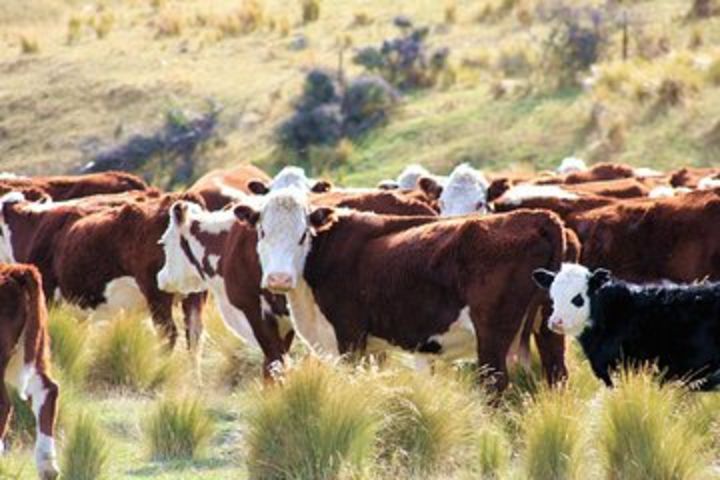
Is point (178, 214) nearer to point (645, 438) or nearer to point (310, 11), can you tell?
point (645, 438)

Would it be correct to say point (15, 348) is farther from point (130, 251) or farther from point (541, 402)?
point (130, 251)

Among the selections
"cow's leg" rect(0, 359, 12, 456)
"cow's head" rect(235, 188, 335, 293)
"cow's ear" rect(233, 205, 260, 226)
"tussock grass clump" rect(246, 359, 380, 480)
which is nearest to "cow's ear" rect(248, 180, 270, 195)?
"cow's ear" rect(233, 205, 260, 226)

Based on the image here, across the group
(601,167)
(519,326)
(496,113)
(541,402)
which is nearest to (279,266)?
(519,326)

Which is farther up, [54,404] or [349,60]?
[54,404]

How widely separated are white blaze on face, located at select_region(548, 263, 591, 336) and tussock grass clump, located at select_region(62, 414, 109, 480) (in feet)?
→ 10.9

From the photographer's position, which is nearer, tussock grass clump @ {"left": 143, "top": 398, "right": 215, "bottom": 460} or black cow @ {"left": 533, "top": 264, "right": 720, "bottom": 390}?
black cow @ {"left": 533, "top": 264, "right": 720, "bottom": 390}

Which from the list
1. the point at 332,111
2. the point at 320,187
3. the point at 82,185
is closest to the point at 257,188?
the point at 320,187

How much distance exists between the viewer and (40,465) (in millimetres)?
11883

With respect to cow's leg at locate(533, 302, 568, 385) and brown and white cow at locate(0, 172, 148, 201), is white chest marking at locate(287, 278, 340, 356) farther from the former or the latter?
brown and white cow at locate(0, 172, 148, 201)

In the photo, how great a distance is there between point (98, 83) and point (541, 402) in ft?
100

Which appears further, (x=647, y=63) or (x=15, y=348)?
(x=647, y=63)

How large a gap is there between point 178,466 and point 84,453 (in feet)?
2.61

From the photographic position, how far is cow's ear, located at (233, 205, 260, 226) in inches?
619

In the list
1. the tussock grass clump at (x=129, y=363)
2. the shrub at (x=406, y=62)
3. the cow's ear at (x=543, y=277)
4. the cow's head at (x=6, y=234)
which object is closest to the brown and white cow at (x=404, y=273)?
the cow's ear at (x=543, y=277)
